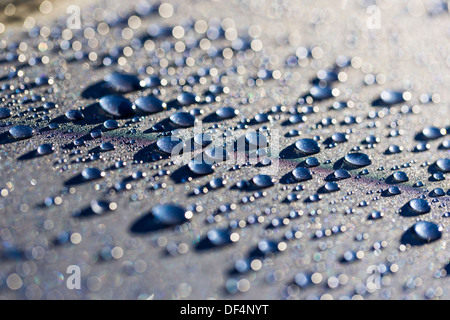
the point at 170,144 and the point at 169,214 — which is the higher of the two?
the point at 170,144

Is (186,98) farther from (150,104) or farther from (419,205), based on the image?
(419,205)

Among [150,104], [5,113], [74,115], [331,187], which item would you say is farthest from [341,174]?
[5,113]

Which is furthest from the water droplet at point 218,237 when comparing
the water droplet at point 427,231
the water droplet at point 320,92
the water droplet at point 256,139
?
the water droplet at point 320,92

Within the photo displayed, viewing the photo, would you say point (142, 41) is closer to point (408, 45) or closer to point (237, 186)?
point (237, 186)

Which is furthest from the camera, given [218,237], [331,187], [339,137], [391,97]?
[391,97]

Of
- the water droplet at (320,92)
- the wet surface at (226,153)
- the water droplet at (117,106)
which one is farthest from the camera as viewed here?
the water droplet at (320,92)

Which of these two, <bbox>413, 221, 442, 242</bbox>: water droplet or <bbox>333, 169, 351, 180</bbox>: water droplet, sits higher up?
<bbox>333, 169, 351, 180</bbox>: water droplet

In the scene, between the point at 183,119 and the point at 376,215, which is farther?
the point at 183,119

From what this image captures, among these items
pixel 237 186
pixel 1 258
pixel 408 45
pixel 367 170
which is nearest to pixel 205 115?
pixel 237 186

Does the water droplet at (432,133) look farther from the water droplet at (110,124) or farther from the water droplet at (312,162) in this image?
the water droplet at (110,124)

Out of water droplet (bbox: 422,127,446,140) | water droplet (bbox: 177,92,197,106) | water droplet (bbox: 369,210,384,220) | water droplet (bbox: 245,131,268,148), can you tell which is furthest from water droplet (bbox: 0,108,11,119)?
water droplet (bbox: 422,127,446,140)

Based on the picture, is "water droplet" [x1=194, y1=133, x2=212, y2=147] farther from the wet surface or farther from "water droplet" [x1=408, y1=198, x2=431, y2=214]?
"water droplet" [x1=408, y1=198, x2=431, y2=214]
